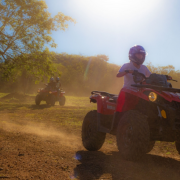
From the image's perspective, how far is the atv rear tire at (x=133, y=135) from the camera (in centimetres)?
362

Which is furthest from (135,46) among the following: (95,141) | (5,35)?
(5,35)

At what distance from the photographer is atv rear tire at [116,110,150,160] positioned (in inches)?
143

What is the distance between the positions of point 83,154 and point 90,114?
1.03 meters

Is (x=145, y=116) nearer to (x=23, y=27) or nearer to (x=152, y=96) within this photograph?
(x=152, y=96)

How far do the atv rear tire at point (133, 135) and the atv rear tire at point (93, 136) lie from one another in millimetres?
1069

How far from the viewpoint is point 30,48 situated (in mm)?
22312

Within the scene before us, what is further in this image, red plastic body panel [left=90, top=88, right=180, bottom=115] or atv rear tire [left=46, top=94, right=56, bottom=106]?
atv rear tire [left=46, top=94, right=56, bottom=106]

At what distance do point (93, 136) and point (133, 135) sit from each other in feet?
5.06

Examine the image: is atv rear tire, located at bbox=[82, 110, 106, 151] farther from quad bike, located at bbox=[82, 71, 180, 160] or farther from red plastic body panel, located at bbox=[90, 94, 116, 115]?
quad bike, located at bbox=[82, 71, 180, 160]

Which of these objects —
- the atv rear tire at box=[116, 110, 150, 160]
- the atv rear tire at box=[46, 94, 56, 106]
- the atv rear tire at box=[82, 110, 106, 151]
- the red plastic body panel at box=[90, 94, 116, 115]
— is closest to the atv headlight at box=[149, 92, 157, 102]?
the atv rear tire at box=[116, 110, 150, 160]

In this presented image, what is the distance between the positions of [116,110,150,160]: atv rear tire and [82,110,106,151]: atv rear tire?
3.51 feet

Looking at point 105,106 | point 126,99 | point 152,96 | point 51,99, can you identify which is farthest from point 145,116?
point 51,99

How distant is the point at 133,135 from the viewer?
371cm

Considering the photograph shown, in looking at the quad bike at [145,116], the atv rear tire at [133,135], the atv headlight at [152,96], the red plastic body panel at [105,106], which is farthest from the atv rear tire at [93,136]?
the atv headlight at [152,96]
